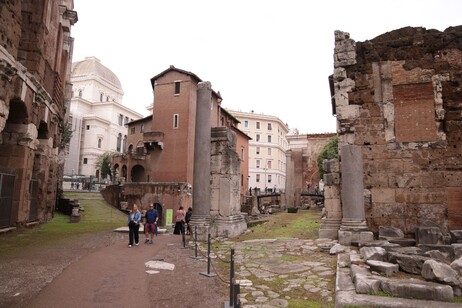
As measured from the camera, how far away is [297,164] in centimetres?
4109

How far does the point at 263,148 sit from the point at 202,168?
55343mm

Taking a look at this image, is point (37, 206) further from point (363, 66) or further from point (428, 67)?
point (428, 67)

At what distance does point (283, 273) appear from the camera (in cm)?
645

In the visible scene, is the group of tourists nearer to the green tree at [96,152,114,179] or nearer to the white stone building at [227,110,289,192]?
the green tree at [96,152,114,179]

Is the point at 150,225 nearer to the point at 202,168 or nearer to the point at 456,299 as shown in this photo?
the point at 202,168

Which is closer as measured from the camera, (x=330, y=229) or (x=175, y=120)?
(x=330, y=229)

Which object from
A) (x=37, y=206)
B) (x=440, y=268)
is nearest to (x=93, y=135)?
(x=37, y=206)

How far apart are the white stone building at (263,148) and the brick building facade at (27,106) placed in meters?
50.5

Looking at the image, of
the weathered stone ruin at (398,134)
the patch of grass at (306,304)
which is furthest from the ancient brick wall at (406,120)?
the patch of grass at (306,304)

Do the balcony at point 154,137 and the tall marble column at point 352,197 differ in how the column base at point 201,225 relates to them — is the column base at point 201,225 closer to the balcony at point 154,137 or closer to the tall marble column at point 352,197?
the tall marble column at point 352,197

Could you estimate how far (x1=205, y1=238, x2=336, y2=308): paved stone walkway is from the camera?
4934mm

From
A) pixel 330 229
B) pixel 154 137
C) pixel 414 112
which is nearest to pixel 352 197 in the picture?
pixel 330 229

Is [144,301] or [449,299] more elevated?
[449,299]

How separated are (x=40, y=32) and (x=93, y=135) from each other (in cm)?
4558
